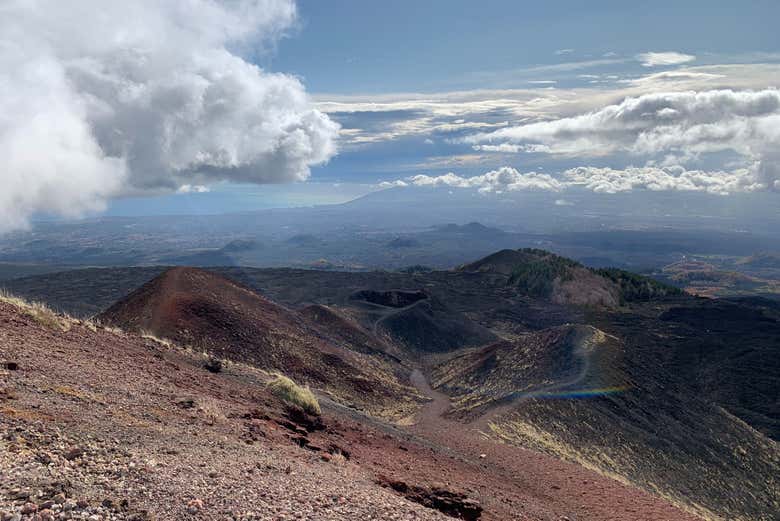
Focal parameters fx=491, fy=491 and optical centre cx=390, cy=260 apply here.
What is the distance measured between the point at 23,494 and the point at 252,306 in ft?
93.1

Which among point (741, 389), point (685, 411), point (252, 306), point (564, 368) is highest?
point (252, 306)

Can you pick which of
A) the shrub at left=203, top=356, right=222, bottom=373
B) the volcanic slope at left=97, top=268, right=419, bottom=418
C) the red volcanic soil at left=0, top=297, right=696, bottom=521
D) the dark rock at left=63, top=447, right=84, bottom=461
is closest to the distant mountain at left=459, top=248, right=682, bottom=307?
the volcanic slope at left=97, top=268, right=419, bottom=418

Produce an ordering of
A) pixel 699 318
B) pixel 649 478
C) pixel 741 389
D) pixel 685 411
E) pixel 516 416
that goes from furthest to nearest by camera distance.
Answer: pixel 699 318
pixel 741 389
pixel 685 411
pixel 516 416
pixel 649 478

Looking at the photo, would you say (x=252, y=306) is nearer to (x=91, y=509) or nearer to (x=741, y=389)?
(x=91, y=509)

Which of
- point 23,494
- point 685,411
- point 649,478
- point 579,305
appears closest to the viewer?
point 23,494

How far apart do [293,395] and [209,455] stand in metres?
8.36

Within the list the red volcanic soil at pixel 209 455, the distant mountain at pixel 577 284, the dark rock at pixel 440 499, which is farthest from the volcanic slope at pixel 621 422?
the distant mountain at pixel 577 284

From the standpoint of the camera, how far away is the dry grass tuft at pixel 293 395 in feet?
57.0

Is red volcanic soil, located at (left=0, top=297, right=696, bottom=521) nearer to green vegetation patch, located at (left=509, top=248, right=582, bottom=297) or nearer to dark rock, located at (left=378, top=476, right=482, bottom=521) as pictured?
dark rock, located at (left=378, top=476, right=482, bottom=521)

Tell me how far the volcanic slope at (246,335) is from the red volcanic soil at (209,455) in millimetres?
6154

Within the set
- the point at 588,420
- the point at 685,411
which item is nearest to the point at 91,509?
the point at 588,420

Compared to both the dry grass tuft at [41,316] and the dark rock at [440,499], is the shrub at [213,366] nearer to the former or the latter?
the dry grass tuft at [41,316]

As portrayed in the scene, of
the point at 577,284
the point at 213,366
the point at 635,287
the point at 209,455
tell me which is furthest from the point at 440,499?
the point at 635,287

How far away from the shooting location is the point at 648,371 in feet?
108
